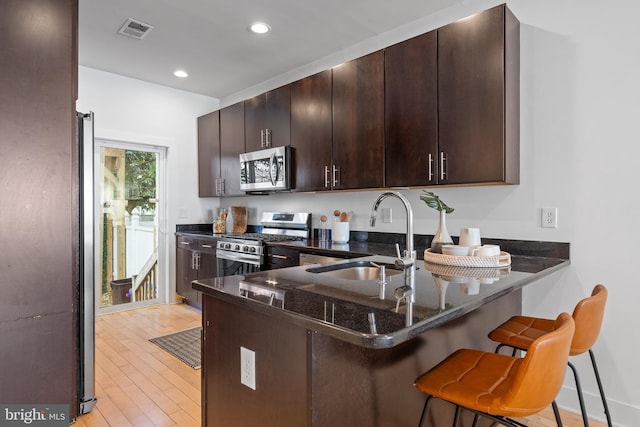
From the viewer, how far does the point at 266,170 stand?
382 centimetres

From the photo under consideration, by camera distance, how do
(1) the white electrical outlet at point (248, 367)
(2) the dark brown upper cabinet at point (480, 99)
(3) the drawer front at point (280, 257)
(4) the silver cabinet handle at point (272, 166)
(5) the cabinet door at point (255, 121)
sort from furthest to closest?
(5) the cabinet door at point (255, 121)
(4) the silver cabinet handle at point (272, 166)
(3) the drawer front at point (280, 257)
(2) the dark brown upper cabinet at point (480, 99)
(1) the white electrical outlet at point (248, 367)

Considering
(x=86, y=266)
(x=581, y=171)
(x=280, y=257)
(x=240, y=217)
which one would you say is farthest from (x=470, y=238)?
(x=240, y=217)

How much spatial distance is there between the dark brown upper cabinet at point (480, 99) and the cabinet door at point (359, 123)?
1.64 feet

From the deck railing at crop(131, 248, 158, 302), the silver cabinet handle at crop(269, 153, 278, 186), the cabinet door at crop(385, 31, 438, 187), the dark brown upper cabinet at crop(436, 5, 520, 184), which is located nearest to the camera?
the dark brown upper cabinet at crop(436, 5, 520, 184)

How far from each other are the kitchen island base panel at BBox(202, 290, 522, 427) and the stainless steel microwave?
2.28m

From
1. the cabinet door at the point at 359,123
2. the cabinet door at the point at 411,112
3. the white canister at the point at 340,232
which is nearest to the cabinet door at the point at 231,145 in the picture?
the white canister at the point at 340,232

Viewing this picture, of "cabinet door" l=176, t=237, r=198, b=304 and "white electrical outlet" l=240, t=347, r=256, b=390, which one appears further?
"cabinet door" l=176, t=237, r=198, b=304

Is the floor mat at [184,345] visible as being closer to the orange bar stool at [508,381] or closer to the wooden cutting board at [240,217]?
the wooden cutting board at [240,217]

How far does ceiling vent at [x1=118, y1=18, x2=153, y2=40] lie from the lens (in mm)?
2984

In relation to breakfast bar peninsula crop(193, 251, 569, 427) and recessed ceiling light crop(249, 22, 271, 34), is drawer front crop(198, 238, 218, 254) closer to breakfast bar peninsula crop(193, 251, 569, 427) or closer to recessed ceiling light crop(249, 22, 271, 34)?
recessed ceiling light crop(249, 22, 271, 34)

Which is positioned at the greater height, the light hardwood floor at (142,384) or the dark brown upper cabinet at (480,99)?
the dark brown upper cabinet at (480,99)

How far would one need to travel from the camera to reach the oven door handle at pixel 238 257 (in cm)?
347

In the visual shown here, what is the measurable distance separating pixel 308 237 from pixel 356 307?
2815mm

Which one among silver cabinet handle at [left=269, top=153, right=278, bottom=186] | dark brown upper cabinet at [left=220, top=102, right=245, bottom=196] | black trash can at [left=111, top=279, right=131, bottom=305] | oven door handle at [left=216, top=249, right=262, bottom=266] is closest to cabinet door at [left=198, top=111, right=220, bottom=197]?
dark brown upper cabinet at [left=220, top=102, right=245, bottom=196]
